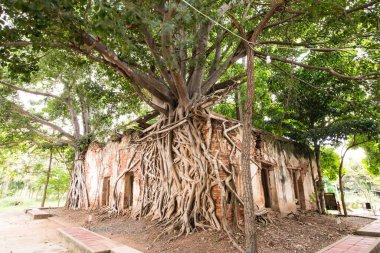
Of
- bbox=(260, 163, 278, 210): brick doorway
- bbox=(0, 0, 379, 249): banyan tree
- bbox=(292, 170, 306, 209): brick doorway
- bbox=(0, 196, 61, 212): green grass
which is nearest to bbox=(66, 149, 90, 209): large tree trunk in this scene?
bbox=(0, 0, 379, 249): banyan tree

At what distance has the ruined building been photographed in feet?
20.6

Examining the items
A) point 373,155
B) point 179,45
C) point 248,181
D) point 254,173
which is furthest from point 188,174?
point 373,155

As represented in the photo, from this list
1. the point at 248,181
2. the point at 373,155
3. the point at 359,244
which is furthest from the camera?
the point at 373,155

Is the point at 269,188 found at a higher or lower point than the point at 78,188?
lower

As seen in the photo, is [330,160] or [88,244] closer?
[88,244]

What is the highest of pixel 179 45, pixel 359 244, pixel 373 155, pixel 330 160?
pixel 179 45

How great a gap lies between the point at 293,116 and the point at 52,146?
11752mm

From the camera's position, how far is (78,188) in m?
11.1

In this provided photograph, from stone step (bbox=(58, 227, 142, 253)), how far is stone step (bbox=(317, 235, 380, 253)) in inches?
129

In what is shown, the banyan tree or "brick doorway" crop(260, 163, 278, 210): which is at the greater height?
the banyan tree

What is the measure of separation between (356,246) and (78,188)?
10748 mm

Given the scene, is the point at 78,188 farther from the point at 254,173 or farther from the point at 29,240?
the point at 254,173

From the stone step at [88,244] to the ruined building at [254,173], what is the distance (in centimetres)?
221

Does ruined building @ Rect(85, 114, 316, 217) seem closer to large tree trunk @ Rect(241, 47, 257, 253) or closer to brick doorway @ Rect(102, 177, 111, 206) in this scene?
brick doorway @ Rect(102, 177, 111, 206)
